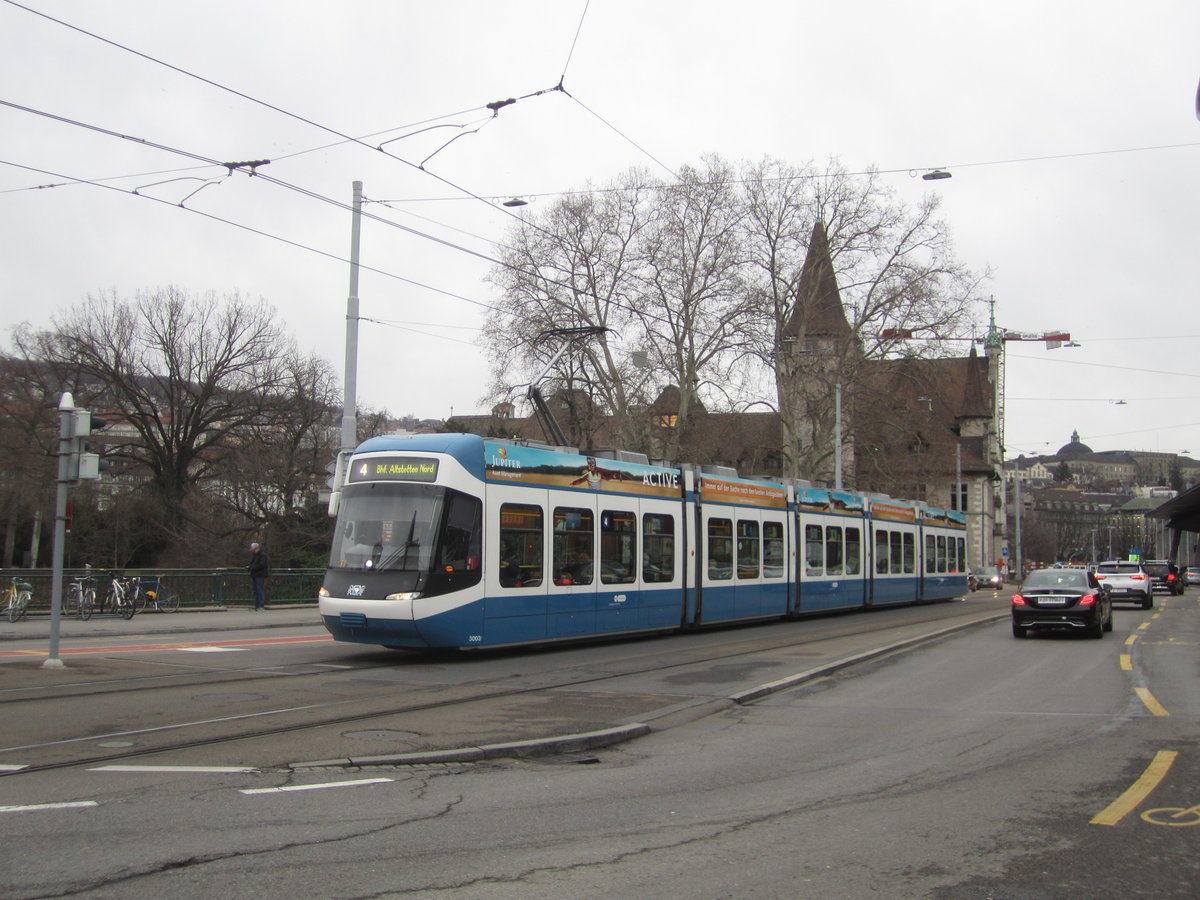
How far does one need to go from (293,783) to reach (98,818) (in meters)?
1.36

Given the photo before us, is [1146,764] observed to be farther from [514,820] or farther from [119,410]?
[119,410]

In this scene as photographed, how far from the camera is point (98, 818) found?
6215mm

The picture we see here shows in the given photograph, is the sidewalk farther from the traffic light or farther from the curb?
the curb

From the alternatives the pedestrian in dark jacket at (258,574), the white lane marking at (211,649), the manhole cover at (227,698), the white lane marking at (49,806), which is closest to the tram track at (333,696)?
the manhole cover at (227,698)

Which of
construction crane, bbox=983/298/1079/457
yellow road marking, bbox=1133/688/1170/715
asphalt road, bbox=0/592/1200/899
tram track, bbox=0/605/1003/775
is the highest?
construction crane, bbox=983/298/1079/457

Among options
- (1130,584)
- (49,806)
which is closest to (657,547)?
(49,806)

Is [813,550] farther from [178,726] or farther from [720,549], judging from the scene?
[178,726]

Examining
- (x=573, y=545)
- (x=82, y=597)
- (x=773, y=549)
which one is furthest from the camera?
(x=773, y=549)

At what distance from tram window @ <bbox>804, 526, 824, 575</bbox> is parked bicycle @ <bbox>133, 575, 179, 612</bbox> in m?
15.5

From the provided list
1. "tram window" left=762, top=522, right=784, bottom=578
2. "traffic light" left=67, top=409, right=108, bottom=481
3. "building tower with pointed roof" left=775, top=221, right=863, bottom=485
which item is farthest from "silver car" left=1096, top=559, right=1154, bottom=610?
"traffic light" left=67, top=409, right=108, bottom=481

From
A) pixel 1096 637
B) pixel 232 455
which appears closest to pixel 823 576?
pixel 1096 637

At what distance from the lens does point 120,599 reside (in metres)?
24.1

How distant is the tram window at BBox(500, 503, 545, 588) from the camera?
15.5m

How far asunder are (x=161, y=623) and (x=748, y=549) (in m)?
12.3
